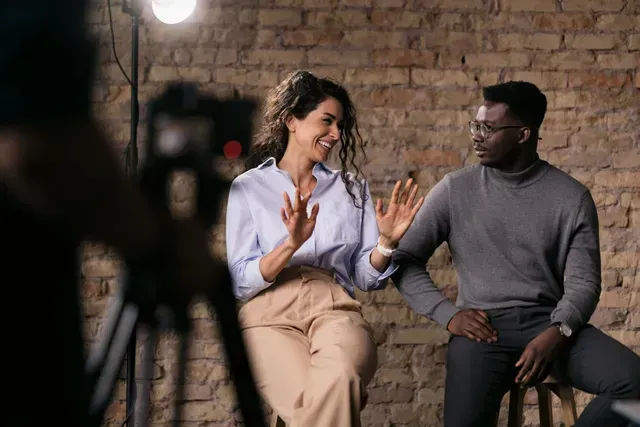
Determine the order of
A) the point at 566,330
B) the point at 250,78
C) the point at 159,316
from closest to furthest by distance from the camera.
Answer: the point at 159,316 < the point at 566,330 < the point at 250,78

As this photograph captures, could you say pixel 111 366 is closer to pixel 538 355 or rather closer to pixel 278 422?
pixel 278 422

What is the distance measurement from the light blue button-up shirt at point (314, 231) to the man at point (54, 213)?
6.23 ft

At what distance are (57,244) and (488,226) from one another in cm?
229

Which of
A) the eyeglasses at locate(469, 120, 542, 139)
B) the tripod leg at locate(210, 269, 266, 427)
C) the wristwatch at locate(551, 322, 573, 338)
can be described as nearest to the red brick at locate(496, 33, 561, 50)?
the eyeglasses at locate(469, 120, 542, 139)

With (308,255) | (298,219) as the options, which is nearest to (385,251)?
(308,255)

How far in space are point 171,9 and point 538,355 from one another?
1.70 metres

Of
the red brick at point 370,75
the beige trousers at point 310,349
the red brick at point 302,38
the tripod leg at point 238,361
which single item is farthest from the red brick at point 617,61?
the tripod leg at point 238,361

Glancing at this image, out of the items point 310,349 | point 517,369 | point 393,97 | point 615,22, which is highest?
point 615,22

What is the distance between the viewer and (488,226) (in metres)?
2.77

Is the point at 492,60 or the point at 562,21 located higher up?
the point at 562,21

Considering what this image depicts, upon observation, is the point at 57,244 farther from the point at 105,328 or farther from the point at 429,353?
the point at 429,353

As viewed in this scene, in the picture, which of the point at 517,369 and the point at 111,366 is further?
the point at 517,369

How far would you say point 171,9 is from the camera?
2.95 meters

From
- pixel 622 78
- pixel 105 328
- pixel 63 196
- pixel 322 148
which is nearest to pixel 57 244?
pixel 63 196
